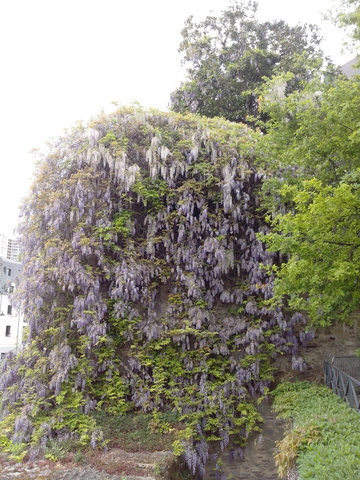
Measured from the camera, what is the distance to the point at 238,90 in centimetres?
1241

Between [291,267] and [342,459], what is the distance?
7.35ft

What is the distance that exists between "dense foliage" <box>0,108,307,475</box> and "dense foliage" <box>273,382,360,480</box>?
180cm

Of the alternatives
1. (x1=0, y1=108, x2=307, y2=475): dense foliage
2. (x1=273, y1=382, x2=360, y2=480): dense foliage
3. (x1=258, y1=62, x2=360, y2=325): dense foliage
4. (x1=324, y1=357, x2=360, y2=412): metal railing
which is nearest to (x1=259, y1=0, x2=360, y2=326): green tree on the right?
(x1=258, y1=62, x2=360, y2=325): dense foliage

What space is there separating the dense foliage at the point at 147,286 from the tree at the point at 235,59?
372 centimetres

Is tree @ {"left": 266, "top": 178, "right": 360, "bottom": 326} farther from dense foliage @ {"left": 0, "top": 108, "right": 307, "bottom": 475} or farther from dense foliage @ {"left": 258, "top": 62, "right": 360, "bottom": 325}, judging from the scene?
dense foliage @ {"left": 0, "top": 108, "right": 307, "bottom": 475}

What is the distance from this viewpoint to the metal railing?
540cm

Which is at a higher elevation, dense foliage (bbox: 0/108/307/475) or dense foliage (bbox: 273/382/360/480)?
dense foliage (bbox: 0/108/307/475)

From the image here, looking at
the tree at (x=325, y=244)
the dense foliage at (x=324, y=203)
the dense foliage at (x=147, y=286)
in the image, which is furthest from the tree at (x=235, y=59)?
the tree at (x=325, y=244)

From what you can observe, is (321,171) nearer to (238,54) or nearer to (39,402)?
(39,402)

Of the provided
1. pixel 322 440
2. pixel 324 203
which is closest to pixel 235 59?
pixel 324 203

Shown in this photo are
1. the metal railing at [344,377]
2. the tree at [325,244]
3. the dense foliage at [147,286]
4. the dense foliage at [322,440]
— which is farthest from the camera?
the dense foliage at [147,286]

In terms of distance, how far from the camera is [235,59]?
1252cm

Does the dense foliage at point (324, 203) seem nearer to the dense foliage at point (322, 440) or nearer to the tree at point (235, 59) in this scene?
→ the dense foliage at point (322, 440)

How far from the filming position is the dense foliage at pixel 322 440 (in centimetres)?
315
